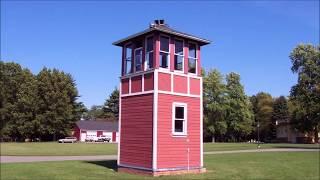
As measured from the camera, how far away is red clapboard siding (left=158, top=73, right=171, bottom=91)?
19.9 m

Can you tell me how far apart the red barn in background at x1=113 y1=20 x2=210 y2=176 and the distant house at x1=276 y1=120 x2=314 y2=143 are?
80.7m

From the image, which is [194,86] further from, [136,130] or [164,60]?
[136,130]

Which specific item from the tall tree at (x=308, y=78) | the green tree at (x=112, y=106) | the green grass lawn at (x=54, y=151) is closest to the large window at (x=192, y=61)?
the green grass lawn at (x=54, y=151)

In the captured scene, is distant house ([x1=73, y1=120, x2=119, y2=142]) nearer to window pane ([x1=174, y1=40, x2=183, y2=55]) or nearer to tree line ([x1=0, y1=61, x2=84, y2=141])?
tree line ([x1=0, y1=61, x2=84, y2=141])

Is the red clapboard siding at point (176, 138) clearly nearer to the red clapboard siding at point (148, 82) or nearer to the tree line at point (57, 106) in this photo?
the red clapboard siding at point (148, 82)

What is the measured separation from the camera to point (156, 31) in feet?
65.8

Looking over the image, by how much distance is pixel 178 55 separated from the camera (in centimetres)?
2123

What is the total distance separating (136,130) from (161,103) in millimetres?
2082

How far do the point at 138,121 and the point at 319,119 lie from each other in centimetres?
4450

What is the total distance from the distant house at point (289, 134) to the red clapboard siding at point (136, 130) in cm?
8146

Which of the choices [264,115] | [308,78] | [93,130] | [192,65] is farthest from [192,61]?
[264,115]

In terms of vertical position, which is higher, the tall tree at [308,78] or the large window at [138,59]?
the tall tree at [308,78]

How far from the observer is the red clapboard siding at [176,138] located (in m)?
19.6

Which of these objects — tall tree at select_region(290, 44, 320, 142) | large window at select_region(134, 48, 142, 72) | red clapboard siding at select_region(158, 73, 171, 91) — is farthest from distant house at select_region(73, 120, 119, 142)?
red clapboard siding at select_region(158, 73, 171, 91)
